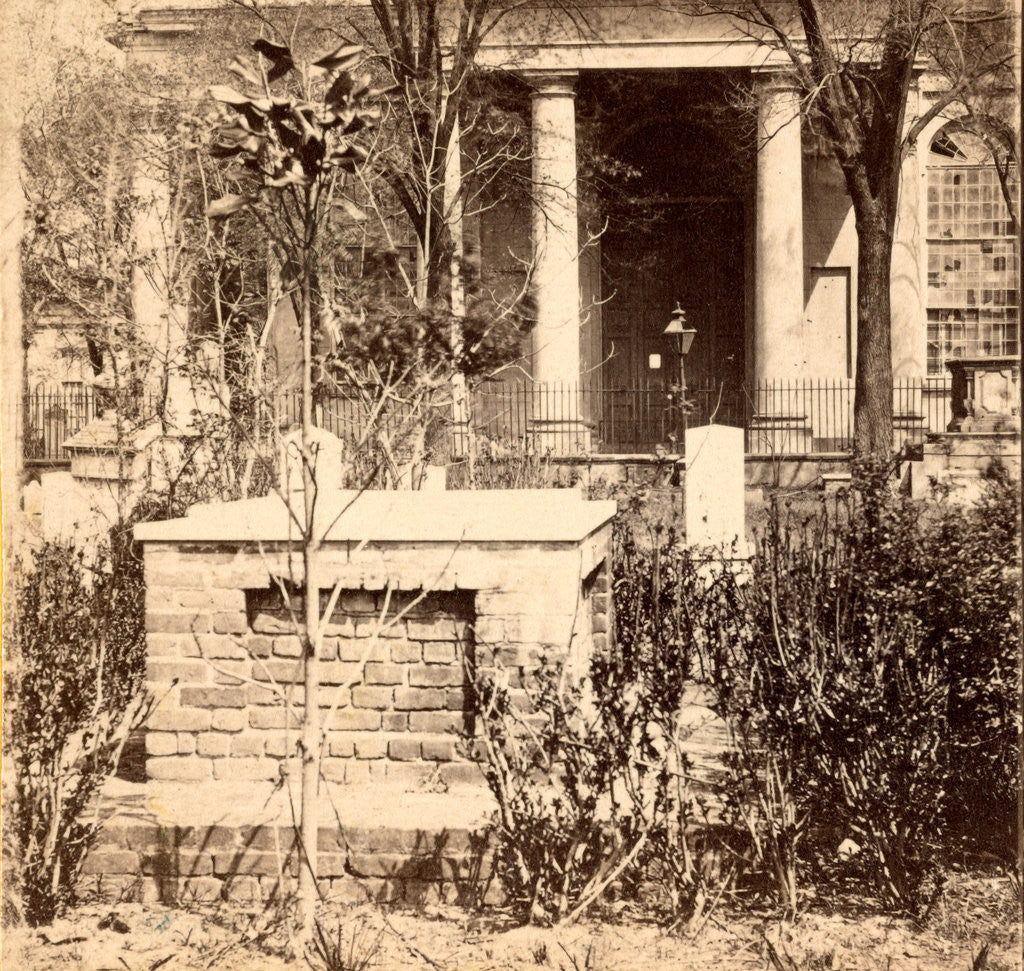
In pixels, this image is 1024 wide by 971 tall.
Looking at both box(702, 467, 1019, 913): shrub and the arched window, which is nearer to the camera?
box(702, 467, 1019, 913): shrub

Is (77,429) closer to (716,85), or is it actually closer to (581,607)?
(581,607)

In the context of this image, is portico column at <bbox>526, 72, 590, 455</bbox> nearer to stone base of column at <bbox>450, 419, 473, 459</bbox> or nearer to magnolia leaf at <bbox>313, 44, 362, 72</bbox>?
stone base of column at <bbox>450, 419, 473, 459</bbox>

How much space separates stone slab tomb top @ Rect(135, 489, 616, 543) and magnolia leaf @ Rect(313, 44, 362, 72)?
5.64 feet

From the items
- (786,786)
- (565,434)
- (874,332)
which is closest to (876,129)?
(874,332)

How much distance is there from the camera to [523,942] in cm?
440

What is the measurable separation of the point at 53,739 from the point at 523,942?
2.01 m

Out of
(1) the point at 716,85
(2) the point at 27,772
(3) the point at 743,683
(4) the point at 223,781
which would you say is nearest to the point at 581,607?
(3) the point at 743,683

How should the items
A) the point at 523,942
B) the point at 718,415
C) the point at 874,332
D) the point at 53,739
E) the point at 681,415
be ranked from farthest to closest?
1. the point at 718,415
2. the point at 681,415
3. the point at 874,332
4. the point at 53,739
5. the point at 523,942

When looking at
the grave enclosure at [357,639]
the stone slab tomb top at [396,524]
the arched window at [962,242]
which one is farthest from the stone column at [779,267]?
the grave enclosure at [357,639]

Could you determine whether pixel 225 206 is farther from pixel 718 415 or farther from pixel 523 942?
pixel 718 415

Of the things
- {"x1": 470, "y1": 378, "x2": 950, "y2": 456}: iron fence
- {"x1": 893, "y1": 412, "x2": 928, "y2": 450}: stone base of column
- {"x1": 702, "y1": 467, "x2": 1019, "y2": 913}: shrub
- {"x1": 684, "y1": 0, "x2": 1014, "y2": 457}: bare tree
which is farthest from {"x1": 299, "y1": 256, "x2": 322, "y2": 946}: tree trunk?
{"x1": 893, "y1": 412, "x2": 928, "y2": 450}: stone base of column

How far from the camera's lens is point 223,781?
17.7 feet

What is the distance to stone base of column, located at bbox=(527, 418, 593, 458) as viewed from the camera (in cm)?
1716

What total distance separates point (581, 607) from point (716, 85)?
54.1 ft
